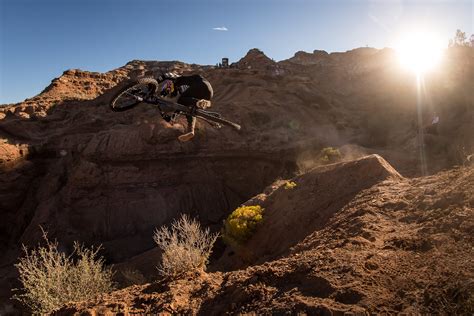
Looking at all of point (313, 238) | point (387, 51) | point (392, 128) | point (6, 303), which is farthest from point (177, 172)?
point (387, 51)

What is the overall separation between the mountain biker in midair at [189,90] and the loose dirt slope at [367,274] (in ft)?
11.4

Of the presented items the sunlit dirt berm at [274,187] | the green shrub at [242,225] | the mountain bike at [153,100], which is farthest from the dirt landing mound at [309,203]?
the mountain bike at [153,100]

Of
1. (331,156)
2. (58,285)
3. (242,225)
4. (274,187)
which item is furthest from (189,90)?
(331,156)

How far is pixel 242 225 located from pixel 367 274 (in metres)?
7.86

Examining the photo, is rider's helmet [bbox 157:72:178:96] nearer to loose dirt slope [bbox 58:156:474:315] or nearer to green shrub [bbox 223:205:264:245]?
loose dirt slope [bbox 58:156:474:315]

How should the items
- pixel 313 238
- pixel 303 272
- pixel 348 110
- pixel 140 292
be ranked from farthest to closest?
pixel 348 110, pixel 313 238, pixel 140 292, pixel 303 272

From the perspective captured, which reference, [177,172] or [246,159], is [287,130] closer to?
[246,159]

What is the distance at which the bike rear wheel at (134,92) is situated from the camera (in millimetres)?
7938

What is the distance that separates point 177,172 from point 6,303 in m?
11.7

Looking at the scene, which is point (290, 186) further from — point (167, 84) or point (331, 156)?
point (331, 156)

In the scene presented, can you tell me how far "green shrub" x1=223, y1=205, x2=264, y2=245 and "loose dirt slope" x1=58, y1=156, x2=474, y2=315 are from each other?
4131mm

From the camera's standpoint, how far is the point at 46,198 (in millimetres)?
22562

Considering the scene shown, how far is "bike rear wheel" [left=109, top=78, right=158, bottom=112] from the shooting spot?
A: 26.0 ft

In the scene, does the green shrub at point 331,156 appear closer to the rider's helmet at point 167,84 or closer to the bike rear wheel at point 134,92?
the rider's helmet at point 167,84
